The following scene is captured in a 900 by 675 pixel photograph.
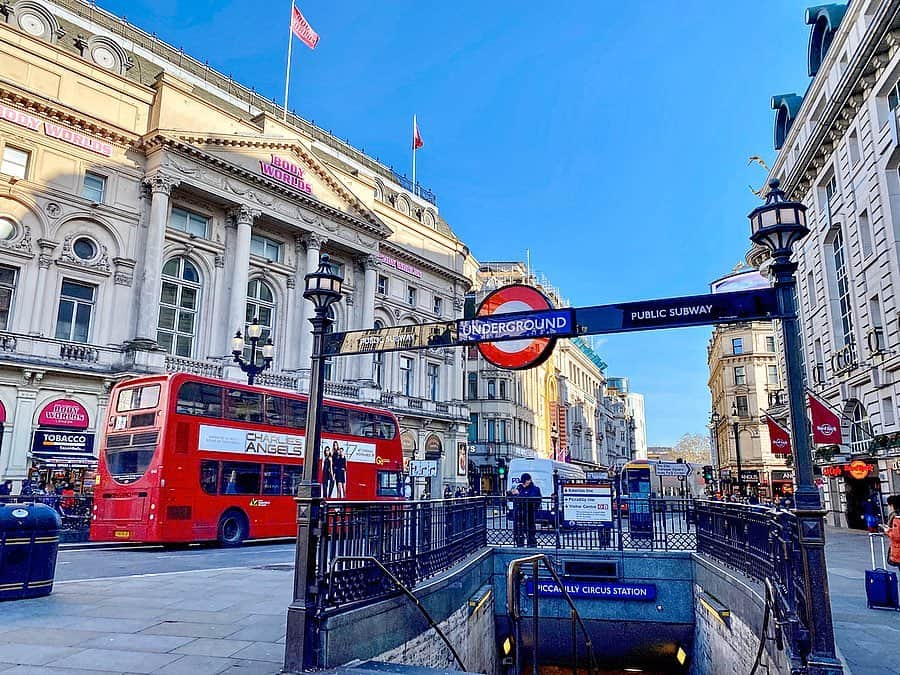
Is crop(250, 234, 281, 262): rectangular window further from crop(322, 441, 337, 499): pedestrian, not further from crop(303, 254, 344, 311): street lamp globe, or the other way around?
crop(303, 254, 344, 311): street lamp globe

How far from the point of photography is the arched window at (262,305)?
1410 inches

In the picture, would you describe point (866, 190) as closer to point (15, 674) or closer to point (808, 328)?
point (808, 328)

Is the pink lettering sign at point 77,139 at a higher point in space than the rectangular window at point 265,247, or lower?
higher

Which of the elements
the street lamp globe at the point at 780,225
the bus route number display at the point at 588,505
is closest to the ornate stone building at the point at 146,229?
the bus route number display at the point at 588,505

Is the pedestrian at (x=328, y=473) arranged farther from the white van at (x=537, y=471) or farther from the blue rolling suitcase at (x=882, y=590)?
the blue rolling suitcase at (x=882, y=590)

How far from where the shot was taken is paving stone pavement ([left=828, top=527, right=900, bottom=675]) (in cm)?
688

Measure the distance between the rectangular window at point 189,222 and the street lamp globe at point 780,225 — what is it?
30.7 meters

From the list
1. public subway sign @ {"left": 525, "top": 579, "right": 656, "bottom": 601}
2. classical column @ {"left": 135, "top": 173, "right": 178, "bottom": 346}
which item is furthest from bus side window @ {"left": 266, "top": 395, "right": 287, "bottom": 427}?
classical column @ {"left": 135, "top": 173, "right": 178, "bottom": 346}

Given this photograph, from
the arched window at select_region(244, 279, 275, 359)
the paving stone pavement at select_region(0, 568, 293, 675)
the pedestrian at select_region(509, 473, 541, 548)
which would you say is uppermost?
the arched window at select_region(244, 279, 275, 359)

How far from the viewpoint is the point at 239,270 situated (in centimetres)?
3316

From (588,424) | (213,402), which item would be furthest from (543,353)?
(588,424)

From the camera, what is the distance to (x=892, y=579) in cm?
973

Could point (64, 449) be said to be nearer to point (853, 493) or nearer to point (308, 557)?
point (308, 557)

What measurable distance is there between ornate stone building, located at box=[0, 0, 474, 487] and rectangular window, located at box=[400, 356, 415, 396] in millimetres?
283
